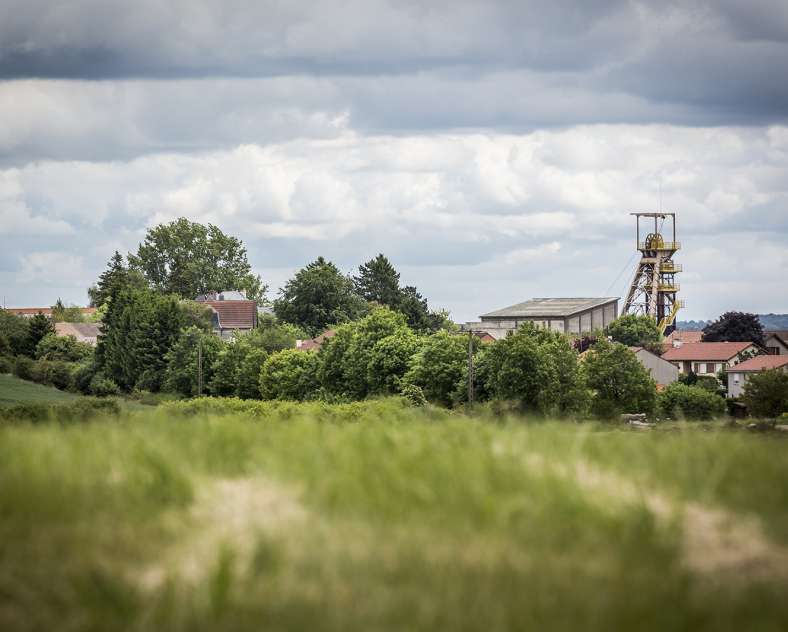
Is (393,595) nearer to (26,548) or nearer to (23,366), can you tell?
(26,548)

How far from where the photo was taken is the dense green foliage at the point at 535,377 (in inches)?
2972

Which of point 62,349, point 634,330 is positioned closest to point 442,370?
point 62,349

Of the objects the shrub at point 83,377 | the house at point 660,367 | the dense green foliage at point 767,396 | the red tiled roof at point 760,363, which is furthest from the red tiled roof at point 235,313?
the dense green foliage at point 767,396

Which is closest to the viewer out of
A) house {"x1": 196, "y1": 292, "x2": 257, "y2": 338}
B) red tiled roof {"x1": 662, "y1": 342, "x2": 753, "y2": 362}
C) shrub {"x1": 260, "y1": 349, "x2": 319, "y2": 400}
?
shrub {"x1": 260, "y1": 349, "x2": 319, "y2": 400}

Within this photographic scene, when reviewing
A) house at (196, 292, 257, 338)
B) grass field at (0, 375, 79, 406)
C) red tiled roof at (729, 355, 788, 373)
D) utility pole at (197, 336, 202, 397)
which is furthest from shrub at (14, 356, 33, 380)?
red tiled roof at (729, 355, 788, 373)

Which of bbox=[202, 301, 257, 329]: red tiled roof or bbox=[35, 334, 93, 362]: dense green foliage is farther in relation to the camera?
bbox=[202, 301, 257, 329]: red tiled roof

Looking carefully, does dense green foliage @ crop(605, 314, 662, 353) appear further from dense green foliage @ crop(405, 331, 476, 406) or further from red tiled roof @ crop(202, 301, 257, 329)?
dense green foliage @ crop(405, 331, 476, 406)

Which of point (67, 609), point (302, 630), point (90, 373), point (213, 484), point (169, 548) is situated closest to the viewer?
point (302, 630)

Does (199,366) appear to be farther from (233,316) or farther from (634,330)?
(634,330)

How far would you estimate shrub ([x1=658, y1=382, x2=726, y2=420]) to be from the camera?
8356 centimetres

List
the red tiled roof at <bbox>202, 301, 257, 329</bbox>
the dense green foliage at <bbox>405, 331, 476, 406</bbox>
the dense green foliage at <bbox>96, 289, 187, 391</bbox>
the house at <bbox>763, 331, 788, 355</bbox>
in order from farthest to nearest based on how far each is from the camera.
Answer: the red tiled roof at <bbox>202, 301, 257, 329</bbox>
the house at <bbox>763, 331, 788, 355</bbox>
the dense green foliage at <bbox>96, 289, 187, 391</bbox>
the dense green foliage at <bbox>405, 331, 476, 406</bbox>

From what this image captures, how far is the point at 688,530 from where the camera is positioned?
9898 mm

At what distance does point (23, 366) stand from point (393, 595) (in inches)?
4766

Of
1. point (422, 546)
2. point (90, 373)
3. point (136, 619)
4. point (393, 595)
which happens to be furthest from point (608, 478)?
point (90, 373)
